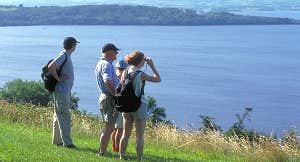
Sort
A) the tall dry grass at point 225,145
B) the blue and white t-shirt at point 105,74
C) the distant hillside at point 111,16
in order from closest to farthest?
the blue and white t-shirt at point 105,74, the tall dry grass at point 225,145, the distant hillside at point 111,16

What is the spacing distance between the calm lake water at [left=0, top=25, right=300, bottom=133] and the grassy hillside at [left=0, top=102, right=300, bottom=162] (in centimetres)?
1716

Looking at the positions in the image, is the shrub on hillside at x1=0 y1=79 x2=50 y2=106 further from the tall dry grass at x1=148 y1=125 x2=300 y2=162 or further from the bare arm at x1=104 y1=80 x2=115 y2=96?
the bare arm at x1=104 y1=80 x2=115 y2=96

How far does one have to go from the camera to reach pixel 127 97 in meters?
7.34

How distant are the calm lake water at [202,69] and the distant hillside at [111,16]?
3047 mm

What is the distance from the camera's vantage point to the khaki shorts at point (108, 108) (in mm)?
7871

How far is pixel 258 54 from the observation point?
368 ft

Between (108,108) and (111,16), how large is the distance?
164337 millimetres

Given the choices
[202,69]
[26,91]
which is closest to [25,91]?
[26,91]

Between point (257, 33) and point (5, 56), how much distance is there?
85090 millimetres

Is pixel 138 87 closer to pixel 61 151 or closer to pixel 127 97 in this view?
pixel 127 97

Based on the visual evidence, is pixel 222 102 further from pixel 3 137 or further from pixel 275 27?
pixel 275 27

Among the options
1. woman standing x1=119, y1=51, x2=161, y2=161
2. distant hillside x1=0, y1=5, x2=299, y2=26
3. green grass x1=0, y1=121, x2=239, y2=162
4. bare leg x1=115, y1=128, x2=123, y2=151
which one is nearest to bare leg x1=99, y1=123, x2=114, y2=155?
green grass x1=0, y1=121, x2=239, y2=162

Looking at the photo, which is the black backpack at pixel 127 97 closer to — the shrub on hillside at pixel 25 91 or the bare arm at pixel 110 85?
the bare arm at pixel 110 85

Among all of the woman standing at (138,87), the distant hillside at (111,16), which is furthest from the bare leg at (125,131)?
the distant hillside at (111,16)
